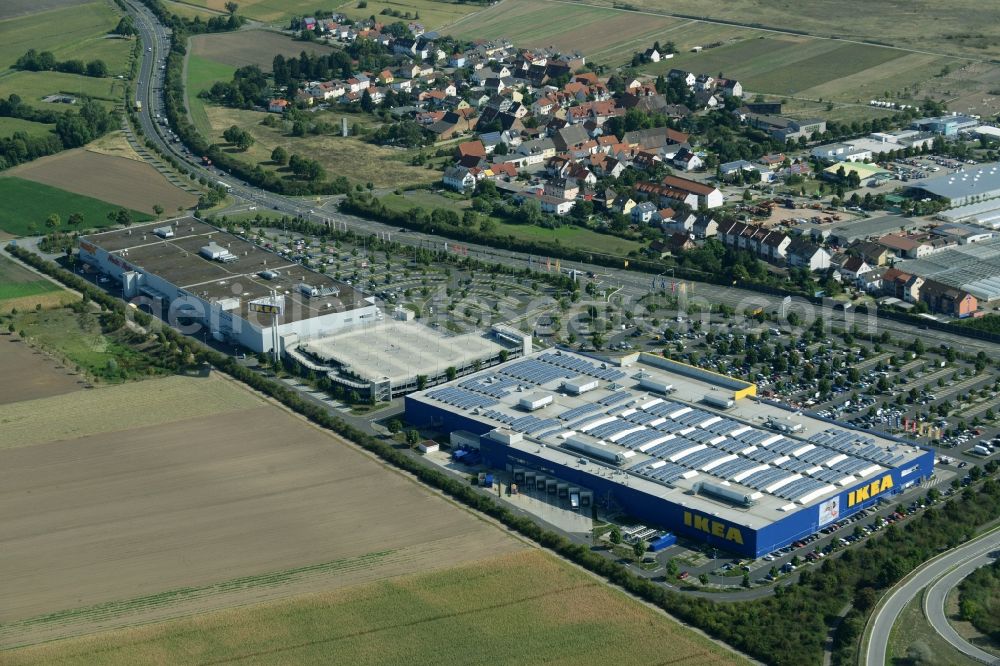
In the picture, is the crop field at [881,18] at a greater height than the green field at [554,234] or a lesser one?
greater

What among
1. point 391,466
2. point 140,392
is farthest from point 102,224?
point 391,466

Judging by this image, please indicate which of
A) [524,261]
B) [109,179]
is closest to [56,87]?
[109,179]

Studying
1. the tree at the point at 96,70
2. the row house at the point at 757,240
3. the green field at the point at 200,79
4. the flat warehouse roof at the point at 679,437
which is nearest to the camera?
the flat warehouse roof at the point at 679,437

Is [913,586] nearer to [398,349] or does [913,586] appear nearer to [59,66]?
[398,349]

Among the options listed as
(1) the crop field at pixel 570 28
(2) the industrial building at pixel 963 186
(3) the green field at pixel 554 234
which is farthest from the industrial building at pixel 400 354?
(1) the crop field at pixel 570 28

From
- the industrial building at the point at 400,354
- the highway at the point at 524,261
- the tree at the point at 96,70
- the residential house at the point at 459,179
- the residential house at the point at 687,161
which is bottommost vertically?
the industrial building at the point at 400,354

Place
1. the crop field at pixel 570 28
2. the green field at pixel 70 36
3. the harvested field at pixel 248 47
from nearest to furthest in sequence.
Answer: the harvested field at pixel 248 47 → the green field at pixel 70 36 → the crop field at pixel 570 28

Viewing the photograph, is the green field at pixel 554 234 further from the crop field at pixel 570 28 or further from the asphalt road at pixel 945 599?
the crop field at pixel 570 28

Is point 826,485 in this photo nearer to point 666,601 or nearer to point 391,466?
point 666,601
